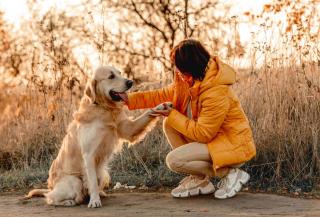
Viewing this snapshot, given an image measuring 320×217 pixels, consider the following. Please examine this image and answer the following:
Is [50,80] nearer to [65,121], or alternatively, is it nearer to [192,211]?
[65,121]

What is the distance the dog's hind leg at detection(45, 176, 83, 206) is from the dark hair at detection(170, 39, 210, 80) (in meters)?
1.51

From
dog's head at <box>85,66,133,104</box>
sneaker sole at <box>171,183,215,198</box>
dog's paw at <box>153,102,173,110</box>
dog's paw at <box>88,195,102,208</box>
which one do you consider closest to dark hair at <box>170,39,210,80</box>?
dog's paw at <box>153,102,173,110</box>

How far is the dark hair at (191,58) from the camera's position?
5762 mm

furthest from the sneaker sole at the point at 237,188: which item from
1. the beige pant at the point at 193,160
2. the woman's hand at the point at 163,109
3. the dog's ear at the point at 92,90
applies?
the dog's ear at the point at 92,90

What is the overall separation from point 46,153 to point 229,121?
12.6 ft

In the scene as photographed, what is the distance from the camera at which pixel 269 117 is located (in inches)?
286

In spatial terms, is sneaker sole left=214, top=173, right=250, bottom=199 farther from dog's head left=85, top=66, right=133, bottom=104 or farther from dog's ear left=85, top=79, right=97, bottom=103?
dog's ear left=85, top=79, right=97, bottom=103

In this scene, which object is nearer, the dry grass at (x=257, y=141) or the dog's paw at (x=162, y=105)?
the dog's paw at (x=162, y=105)

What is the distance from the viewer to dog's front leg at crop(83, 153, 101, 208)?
236 inches

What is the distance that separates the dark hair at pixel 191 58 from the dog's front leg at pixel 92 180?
3.97ft

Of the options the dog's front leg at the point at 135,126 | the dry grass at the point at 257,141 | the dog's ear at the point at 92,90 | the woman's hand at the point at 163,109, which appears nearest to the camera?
the woman's hand at the point at 163,109

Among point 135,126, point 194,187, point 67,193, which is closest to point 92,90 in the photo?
point 135,126

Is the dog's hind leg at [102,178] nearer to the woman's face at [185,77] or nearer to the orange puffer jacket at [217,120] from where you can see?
the orange puffer jacket at [217,120]

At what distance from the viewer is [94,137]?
19.9 ft
